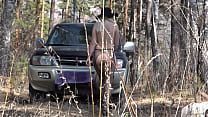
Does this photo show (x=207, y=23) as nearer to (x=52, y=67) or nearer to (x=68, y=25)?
(x=52, y=67)

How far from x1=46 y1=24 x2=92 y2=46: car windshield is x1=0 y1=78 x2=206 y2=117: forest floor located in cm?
121

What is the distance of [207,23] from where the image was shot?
619 centimetres

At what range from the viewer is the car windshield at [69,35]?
28.4ft

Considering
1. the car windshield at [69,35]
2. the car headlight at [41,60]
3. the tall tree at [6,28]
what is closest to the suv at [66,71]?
the car headlight at [41,60]

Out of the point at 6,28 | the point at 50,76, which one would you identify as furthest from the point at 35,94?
the point at 6,28

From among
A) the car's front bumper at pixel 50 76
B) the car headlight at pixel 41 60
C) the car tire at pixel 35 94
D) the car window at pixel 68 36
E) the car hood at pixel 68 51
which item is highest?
the car window at pixel 68 36

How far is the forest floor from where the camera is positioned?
5227mm

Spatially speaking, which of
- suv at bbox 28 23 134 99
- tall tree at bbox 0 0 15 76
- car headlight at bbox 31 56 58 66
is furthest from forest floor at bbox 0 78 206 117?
tall tree at bbox 0 0 15 76

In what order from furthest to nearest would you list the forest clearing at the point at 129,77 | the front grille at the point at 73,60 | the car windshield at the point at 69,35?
the car windshield at the point at 69,35
the front grille at the point at 73,60
the forest clearing at the point at 129,77

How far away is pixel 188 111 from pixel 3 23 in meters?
9.28

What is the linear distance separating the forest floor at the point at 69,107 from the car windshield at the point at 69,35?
1.21 meters

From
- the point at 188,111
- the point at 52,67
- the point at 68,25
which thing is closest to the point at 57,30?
the point at 68,25

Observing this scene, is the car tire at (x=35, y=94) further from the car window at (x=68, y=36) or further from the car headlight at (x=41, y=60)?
the car window at (x=68, y=36)

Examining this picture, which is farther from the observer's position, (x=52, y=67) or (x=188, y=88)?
(x=52, y=67)
